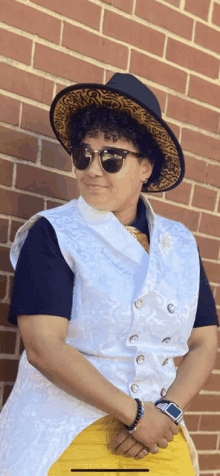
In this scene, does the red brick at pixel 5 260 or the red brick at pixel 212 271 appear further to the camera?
the red brick at pixel 212 271

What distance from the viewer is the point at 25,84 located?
270 centimetres

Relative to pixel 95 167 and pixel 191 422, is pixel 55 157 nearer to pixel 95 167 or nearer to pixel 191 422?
pixel 95 167

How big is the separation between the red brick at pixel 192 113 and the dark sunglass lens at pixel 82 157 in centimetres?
103

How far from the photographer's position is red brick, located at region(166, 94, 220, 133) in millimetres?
3312

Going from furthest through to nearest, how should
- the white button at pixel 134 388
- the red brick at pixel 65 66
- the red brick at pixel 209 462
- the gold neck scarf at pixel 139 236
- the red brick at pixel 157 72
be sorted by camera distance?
the red brick at pixel 209 462 < the red brick at pixel 157 72 < the red brick at pixel 65 66 < the gold neck scarf at pixel 139 236 < the white button at pixel 134 388

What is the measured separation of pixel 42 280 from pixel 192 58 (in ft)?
5.72

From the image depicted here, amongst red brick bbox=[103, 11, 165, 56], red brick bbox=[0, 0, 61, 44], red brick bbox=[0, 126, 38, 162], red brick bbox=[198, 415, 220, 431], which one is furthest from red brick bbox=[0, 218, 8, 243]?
red brick bbox=[198, 415, 220, 431]

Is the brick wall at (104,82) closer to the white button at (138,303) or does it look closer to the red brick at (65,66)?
the red brick at (65,66)

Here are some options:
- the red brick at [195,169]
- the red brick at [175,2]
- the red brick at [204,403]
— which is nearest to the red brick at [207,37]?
the red brick at [175,2]

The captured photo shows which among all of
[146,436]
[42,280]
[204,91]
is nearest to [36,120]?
[42,280]

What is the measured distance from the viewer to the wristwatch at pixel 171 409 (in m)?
2.21

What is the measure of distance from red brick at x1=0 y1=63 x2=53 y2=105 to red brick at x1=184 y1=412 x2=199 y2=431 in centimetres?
162

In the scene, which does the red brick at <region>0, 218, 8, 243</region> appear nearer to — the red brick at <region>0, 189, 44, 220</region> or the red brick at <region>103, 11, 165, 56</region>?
the red brick at <region>0, 189, 44, 220</region>

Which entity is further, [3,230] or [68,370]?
[3,230]
